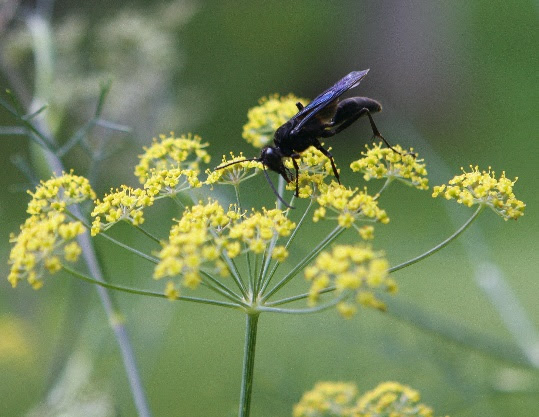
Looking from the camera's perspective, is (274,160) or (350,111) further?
(350,111)

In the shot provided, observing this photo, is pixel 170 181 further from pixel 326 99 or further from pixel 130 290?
pixel 326 99

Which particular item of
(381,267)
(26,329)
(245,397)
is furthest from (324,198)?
(26,329)

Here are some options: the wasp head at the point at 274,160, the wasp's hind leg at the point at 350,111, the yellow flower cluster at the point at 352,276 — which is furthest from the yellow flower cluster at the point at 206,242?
the wasp's hind leg at the point at 350,111

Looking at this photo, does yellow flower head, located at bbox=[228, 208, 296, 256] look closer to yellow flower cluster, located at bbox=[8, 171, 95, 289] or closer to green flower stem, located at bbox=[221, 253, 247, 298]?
green flower stem, located at bbox=[221, 253, 247, 298]

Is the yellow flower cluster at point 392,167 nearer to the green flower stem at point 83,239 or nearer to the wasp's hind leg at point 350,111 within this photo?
the wasp's hind leg at point 350,111

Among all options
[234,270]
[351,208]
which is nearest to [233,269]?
[234,270]

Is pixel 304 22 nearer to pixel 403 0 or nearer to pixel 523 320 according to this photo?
pixel 403 0
